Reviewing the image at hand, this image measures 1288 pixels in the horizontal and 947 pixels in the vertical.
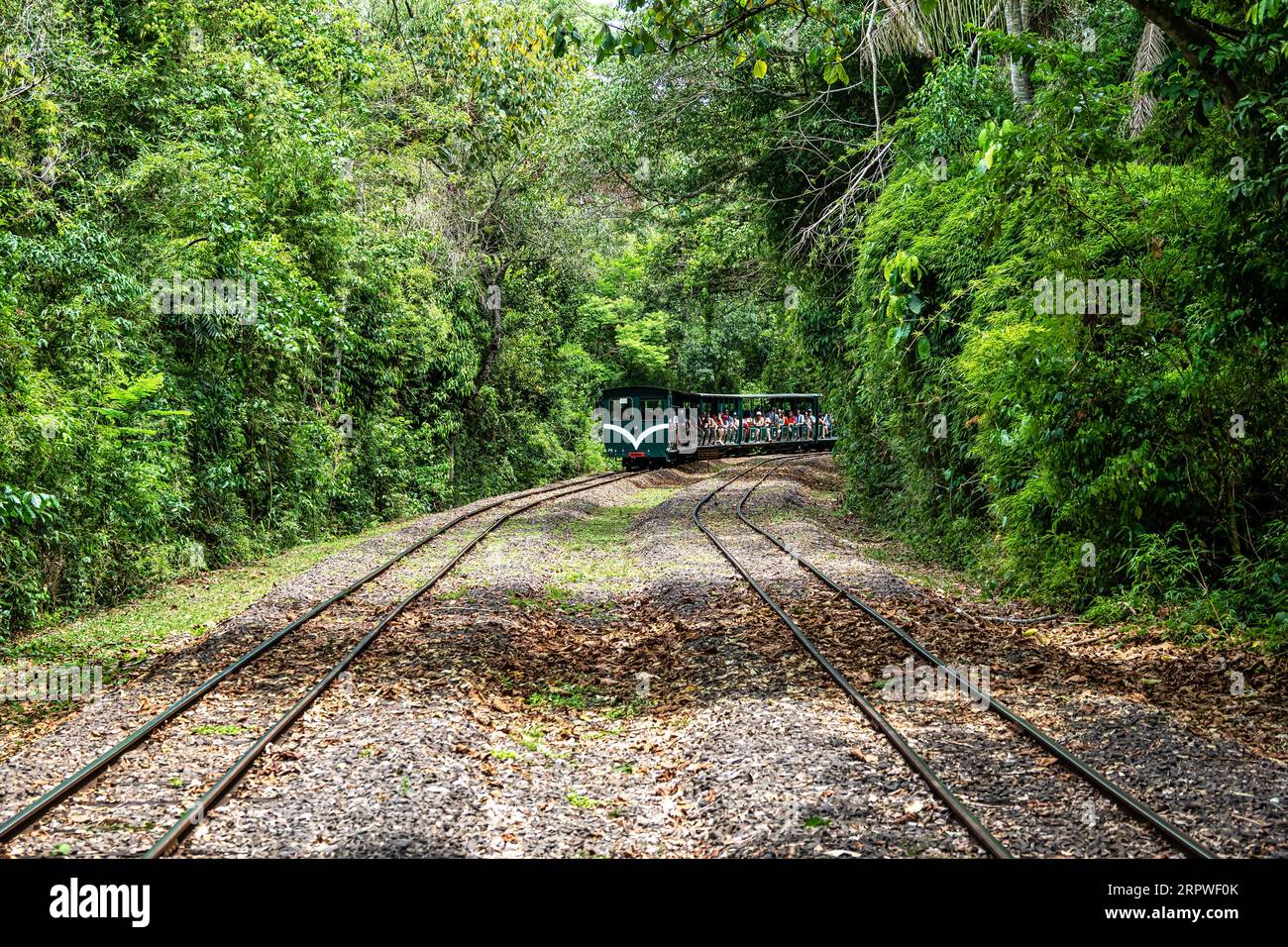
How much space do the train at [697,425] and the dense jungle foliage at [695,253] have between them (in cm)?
795

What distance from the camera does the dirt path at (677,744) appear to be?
523cm

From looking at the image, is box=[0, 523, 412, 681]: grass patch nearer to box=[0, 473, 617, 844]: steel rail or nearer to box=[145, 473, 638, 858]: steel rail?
box=[0, 473, 617, 844]: steel rail

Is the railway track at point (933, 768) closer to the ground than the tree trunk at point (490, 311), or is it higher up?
closer to the ground

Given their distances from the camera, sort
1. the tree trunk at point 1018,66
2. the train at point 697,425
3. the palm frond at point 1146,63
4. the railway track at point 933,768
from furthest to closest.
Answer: the train at point 697,425 → the tree trunk at point 1018,66 → the palm frond at point 1146,63 → the railway track at point 933,768

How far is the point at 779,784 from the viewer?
5832 mm

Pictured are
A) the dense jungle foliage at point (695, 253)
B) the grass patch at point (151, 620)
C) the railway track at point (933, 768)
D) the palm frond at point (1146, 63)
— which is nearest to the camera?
the railway track at point (933, 768)

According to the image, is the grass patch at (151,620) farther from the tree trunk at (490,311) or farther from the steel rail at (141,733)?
the tree trunk at (490,311)

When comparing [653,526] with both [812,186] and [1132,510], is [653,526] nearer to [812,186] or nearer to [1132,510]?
[812,186]

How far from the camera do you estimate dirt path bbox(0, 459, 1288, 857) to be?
5227 millimetres

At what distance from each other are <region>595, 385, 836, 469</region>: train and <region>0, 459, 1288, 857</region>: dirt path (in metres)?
20.6

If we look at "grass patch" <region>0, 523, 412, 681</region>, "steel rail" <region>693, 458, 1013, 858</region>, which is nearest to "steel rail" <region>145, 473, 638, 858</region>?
"grass patch" <region>0, 523, 412, 681</region>

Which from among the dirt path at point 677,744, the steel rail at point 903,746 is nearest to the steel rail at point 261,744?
the dirt path at point 677,744
